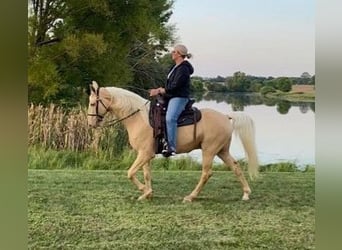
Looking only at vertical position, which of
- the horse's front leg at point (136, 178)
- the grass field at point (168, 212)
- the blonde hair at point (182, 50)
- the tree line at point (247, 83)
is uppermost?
the blonde hair at point (182, 50)

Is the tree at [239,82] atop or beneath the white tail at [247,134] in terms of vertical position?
atop

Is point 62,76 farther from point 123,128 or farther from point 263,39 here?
point 263,39

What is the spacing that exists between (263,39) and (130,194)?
71 centimetres

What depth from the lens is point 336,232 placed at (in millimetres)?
2021

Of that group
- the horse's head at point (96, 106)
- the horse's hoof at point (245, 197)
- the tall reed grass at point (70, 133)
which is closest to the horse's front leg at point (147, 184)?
the tall reed grass at point (70, 133)

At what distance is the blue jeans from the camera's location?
2.04 metres

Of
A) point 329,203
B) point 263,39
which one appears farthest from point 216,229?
point 263,39

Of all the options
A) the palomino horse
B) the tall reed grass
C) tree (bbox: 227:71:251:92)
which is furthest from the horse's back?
the tall reed grass

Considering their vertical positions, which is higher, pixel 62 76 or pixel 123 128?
pixel 62 76

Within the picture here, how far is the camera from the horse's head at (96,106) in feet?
6.72

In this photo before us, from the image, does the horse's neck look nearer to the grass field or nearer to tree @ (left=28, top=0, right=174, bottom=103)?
tree @ (left=28, top=0, right=174, bottom=103)

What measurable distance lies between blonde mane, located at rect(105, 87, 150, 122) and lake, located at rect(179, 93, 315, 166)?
0.62 ft

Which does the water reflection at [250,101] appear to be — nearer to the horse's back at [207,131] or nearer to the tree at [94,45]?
the horse's back at [207,131]

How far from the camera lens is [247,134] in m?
2.03
